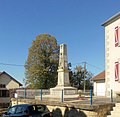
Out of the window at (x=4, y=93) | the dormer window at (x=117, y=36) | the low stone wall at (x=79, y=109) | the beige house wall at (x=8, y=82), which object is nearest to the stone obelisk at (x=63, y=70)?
the low stone wall at (x=79, y=109)

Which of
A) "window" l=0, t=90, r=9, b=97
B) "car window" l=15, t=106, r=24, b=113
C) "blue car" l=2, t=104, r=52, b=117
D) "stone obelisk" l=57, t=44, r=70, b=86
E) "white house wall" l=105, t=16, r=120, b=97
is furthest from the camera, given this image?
"window" l=0, t=90, r=9, b=97

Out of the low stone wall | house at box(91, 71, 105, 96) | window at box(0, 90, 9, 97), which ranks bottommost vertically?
window at box(0, 90, 9, 97)

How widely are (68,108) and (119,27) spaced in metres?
7.66

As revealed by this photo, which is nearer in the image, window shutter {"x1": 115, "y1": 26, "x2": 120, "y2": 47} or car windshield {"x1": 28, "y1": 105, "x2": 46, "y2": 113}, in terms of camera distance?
car windshield {"x1": 28, "y1": 105, "x2": 46, "y2": 113}

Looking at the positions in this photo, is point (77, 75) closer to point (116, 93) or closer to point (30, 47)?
point (30, 47)

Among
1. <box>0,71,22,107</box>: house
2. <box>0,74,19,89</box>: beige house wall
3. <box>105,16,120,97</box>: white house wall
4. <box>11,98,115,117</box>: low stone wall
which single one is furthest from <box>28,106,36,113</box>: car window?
<box>0,74,19,89</box>: beige house wall

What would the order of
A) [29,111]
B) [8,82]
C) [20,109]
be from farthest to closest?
[8,82]
[20,109]
[29,111]

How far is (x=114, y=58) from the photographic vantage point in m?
23.2

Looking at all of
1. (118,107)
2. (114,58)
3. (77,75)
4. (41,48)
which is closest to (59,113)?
(118,107)

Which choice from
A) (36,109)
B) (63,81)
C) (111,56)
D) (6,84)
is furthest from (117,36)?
(6,84)

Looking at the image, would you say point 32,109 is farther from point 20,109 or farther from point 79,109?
point 79,109

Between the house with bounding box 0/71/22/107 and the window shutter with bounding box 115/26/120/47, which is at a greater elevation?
the window shutter with bounding box 115/26/120/47

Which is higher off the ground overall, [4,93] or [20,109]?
[20,109]

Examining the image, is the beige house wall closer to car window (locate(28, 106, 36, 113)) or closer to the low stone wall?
the low stone wall
